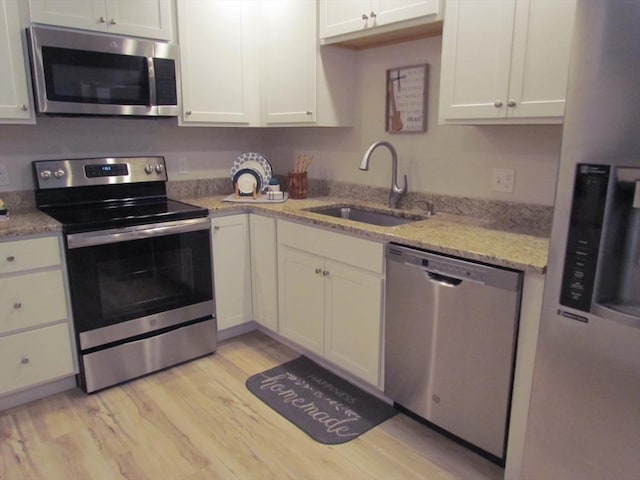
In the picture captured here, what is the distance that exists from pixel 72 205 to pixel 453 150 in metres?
2.08

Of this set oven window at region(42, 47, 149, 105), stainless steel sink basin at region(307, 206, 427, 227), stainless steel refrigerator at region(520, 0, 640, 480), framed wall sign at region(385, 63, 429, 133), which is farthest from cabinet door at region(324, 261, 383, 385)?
oven window at region(42, 47, 149, 105)

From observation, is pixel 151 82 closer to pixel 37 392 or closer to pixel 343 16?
pixel 343 16

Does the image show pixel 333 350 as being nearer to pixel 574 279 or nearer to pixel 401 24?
pixel 574 279

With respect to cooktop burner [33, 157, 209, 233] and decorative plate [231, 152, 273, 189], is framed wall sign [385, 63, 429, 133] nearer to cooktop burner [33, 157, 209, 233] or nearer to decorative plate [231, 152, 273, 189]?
decorative plate [231, 152, 273, 189]

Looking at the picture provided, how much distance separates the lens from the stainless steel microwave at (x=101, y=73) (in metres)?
2.18

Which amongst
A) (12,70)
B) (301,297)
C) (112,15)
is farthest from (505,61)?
(12,70)

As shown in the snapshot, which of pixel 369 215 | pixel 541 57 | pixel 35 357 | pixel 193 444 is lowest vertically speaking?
pixel 193 444

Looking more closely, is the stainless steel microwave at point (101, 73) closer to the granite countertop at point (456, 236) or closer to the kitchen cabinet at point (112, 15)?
the kitchen cabinet at point (112, 15)

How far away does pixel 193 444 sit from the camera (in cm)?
197

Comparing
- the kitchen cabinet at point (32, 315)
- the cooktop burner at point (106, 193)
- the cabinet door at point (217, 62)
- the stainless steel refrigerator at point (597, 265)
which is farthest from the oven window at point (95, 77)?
the stainless steel refrigerator at point (597, 265)

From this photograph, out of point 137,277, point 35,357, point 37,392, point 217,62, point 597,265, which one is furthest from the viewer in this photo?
point 217,62

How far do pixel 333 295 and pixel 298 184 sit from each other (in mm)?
922

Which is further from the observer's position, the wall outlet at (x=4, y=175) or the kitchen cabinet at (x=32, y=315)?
the wall outlet at (x=4, y=175)

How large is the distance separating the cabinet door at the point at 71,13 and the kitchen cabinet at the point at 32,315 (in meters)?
1.03
